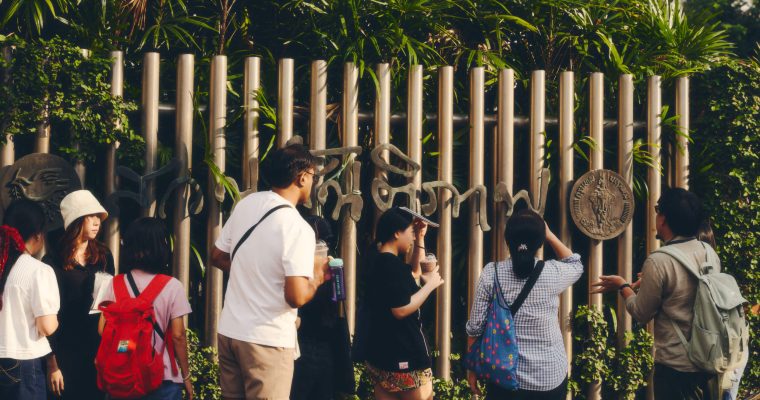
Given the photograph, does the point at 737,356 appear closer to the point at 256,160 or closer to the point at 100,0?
the point at 256,160

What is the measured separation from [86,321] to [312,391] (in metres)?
1.30

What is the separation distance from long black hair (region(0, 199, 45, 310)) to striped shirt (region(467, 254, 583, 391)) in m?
2.32

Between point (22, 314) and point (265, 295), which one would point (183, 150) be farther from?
point (265, 295)

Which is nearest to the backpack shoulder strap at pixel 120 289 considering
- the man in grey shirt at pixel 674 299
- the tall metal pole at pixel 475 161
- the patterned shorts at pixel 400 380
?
the patterned shorts at pixel 400 380

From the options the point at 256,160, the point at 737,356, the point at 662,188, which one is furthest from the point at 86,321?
the point at 662,188

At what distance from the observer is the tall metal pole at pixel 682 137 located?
7.16m

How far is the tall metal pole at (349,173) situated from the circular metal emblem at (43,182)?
5.96 feet

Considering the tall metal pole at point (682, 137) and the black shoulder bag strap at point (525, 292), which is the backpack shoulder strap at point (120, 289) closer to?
the black shoulder bag strap at point (525, 292)

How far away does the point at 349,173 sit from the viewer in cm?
625

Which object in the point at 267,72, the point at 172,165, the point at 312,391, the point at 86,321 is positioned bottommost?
the point at 312,391

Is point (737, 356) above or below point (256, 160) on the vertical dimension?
below

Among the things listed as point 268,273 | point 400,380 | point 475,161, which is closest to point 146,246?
point 268,273

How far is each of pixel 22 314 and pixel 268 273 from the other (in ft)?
4.50

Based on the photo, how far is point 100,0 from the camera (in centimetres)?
623
